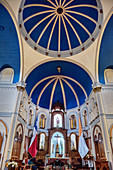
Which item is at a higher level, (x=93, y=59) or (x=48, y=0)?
(x=48, y=0)

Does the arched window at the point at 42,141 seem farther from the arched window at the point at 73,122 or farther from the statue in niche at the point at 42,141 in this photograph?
the arched window at the point at 73,122

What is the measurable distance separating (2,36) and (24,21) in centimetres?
310

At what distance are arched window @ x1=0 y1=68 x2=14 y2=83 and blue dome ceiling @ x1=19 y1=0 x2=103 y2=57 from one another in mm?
4212

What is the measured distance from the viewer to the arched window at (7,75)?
1441 centimetres

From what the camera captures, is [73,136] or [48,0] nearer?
[48,0]

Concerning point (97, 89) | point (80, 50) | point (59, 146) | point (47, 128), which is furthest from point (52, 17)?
point (59, 146)

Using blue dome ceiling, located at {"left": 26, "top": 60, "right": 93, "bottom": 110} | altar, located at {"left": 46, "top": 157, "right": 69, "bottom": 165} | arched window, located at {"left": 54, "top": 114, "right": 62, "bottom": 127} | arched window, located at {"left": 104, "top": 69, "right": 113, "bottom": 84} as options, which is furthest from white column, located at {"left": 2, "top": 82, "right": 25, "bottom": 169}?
arched window, located at {"left": 104, "top": 69, "right": 113, "bottom": 84}

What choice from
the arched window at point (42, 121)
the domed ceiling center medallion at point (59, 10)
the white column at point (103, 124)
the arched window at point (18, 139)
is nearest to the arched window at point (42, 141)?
the arched window at point (42, 121)

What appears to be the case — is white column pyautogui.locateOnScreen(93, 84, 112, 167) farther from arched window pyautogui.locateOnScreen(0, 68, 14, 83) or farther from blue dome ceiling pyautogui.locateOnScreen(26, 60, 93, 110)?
arched window pyautogui.locateOnScreen(0, 68, 14, 83)

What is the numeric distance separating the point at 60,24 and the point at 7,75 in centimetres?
926

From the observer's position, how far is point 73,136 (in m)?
18.5

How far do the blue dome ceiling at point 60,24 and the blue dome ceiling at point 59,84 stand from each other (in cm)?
208

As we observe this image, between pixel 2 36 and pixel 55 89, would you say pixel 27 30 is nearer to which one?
pixel 2 36

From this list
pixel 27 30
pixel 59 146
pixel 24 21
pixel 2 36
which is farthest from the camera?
pixel 59 146
